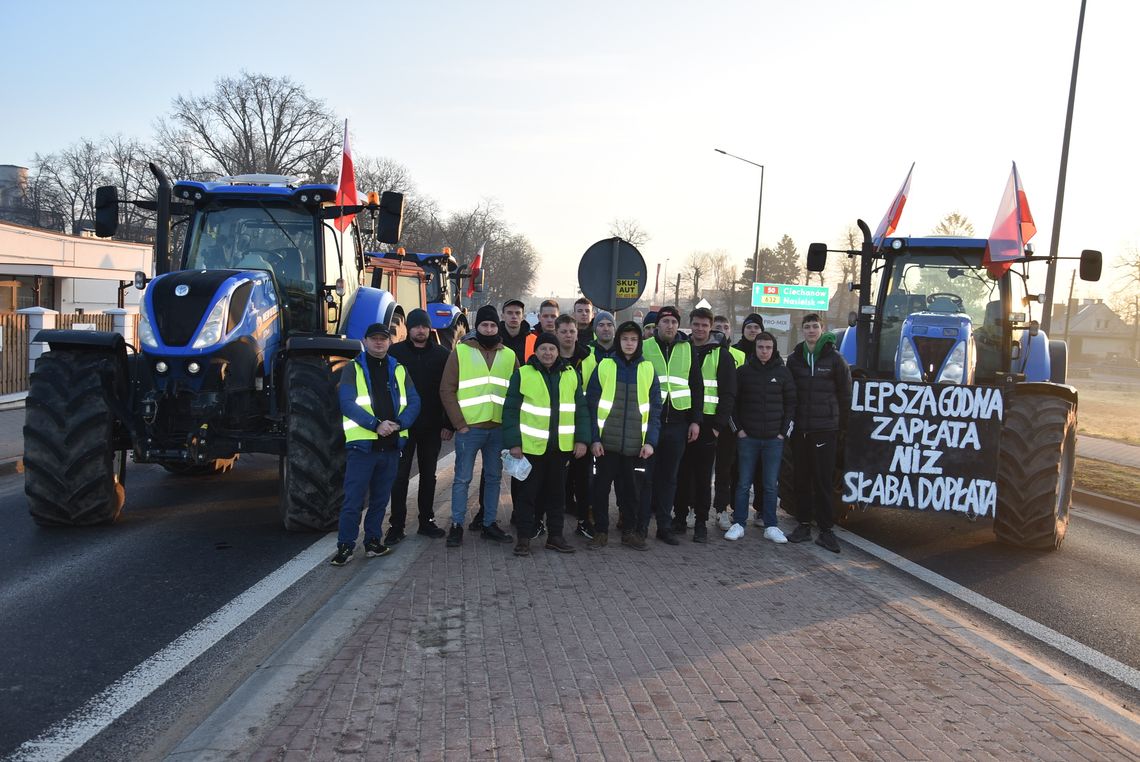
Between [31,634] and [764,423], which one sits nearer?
[31,634]

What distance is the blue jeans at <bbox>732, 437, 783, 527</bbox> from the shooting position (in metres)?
7.86

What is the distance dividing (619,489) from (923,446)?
2764 millimetres

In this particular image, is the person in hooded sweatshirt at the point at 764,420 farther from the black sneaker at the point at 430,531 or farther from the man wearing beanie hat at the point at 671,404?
the black sneaker at the point at 430,531

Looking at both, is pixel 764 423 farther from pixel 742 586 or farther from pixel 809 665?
pixel 809 665

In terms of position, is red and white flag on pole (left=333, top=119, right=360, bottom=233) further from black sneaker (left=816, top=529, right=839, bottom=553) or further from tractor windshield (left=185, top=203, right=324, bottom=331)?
black sneaker (left=816, top=529, right=839, bottom=553)

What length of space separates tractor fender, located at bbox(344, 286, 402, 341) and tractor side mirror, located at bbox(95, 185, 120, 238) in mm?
2343

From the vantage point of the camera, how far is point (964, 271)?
32.3 feet

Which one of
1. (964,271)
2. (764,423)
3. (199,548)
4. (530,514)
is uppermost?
(964,271)

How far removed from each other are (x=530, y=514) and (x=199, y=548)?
2.63 metres

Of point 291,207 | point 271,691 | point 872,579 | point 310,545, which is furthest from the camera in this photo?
point 291,207

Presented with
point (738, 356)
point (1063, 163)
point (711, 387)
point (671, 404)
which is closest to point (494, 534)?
point (671, 404)

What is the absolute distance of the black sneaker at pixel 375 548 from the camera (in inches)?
262

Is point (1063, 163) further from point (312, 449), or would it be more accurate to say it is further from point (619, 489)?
point (312, 449)

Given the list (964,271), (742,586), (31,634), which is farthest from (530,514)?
(964,271)
